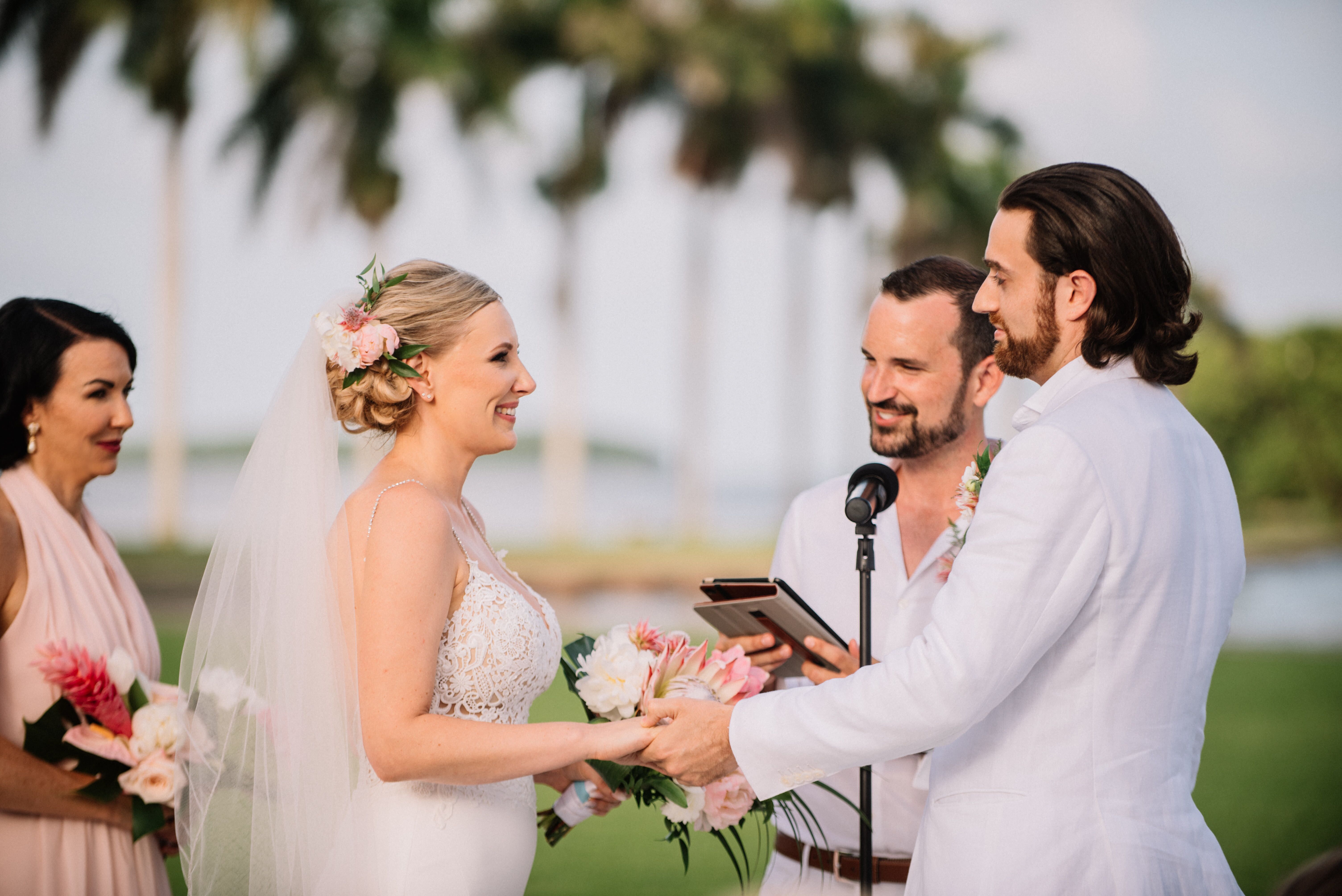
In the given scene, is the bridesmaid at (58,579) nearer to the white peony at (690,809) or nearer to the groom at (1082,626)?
the white peony at (690,809)

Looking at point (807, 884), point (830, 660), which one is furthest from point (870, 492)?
point (807, 884)

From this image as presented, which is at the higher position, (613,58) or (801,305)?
(613,58)

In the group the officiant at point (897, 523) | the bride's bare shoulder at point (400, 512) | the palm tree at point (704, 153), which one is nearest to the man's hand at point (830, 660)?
the officiant at point (897, 523)

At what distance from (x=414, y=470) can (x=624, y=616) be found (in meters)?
20.5

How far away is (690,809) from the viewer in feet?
10.9

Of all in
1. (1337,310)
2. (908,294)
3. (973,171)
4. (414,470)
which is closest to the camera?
(414,470)

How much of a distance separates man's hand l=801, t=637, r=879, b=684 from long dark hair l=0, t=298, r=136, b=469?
8.89ft

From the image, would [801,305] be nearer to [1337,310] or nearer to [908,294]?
[1337,310]

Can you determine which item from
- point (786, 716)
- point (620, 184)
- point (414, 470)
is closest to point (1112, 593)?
point (786, 716)

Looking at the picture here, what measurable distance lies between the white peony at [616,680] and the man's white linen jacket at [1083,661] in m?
0.80

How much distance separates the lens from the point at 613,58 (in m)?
28.9

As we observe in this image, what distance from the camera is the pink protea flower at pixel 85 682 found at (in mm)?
3479

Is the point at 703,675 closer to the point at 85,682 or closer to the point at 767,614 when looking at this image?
the point at 767,614

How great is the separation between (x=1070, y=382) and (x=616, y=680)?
1.55 meters
